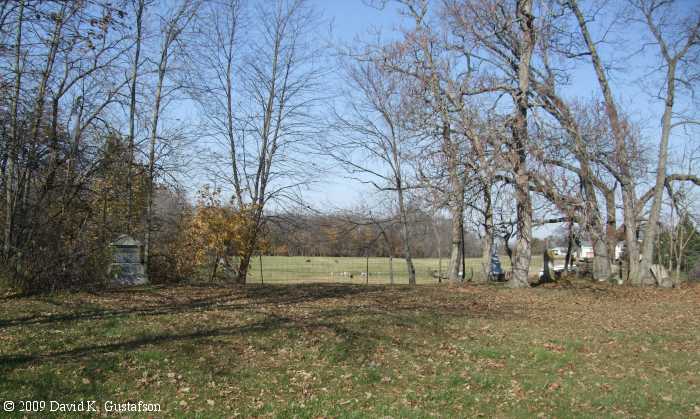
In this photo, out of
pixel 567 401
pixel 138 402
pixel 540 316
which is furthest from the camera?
pixel 540 316

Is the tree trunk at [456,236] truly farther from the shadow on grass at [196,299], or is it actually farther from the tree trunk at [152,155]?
the tree trunk at [152,155]

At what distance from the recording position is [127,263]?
13594 mm

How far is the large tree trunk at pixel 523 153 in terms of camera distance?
1516cm

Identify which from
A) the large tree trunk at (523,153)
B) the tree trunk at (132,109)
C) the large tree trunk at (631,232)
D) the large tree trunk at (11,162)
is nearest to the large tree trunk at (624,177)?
the large tree trunk at (631,232)

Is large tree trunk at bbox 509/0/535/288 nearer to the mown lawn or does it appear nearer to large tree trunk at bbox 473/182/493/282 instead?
large tree trunk at bbox 473/182/493/282

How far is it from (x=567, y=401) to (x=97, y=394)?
5334 millimetres

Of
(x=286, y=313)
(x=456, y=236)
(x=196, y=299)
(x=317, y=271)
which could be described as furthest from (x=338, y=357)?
(x=317, y=271)

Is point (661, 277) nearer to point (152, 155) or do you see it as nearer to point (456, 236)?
point (456, 236)

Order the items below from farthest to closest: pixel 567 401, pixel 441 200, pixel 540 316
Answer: pixel 441 200
pixel 540 316
pixel 567 401

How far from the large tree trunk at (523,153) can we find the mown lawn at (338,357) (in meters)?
3.89

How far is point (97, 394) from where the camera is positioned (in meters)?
6.00

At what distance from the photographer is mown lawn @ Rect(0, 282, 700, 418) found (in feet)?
20.7

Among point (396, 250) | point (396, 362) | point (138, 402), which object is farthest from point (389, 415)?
point (396, 250)

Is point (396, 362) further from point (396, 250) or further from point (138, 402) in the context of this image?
point (396, 250)
